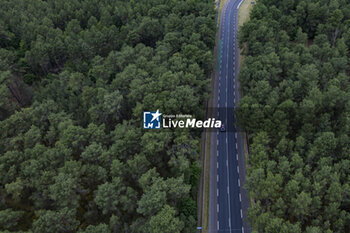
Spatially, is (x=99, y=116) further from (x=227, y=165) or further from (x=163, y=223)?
(x=227, y=165)

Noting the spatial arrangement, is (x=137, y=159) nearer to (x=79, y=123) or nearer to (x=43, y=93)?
(x=79, y=123)

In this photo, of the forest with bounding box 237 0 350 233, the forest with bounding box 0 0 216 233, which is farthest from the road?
the forest with bounding box 0 0 216 233

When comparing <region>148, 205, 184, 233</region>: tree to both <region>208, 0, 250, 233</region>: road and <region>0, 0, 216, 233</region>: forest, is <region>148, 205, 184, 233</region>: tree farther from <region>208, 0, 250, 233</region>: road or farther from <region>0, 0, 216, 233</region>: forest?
<region>208, 0, 250, 233</region>: road

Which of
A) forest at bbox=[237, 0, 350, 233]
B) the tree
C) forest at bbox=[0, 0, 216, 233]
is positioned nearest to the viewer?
the tree

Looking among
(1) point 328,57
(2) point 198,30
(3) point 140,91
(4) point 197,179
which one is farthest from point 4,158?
(1) point 328,57

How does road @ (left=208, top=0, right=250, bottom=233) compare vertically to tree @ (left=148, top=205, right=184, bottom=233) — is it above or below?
above

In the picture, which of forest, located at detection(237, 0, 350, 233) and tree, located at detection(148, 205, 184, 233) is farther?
forest, located at detection(237, 0, 350, 233)
